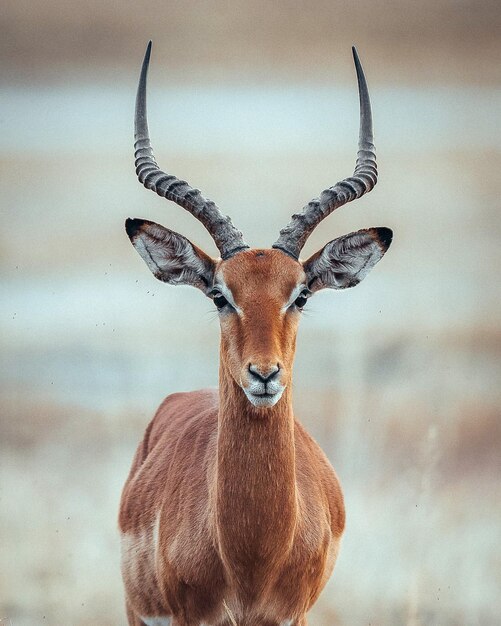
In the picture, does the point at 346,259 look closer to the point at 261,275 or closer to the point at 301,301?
the point at 301,301

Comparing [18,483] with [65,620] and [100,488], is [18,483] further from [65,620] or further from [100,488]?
[65,620]

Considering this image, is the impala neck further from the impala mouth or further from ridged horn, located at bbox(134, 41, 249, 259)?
ridged horn, located at bbox(134, 41, 249, 259)

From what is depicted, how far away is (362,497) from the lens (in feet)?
52.6

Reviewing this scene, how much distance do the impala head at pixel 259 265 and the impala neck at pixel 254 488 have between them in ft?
0.98

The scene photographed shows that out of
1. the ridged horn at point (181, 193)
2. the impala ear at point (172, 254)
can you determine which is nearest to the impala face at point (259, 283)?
the impala ear at point (172, 254)

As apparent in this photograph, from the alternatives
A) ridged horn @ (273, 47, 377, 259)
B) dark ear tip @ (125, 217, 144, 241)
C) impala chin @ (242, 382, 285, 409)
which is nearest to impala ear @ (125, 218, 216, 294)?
dark ear tip @ (125, 217, 144, 241)

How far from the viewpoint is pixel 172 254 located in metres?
Result: 8.48

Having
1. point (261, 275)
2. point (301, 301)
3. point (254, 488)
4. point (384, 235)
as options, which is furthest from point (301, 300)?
point (254, 488)

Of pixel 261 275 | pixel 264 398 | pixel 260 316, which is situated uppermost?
pixel 261 275

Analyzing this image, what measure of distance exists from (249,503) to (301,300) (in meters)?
1.34

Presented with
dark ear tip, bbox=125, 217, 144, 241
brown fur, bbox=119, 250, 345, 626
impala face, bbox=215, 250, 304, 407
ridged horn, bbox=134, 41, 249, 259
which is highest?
ridged horn, bbox=134, 41, 249, 259

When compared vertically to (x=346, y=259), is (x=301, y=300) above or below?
below

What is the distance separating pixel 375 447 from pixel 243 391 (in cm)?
921

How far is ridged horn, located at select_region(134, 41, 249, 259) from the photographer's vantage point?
332 inches
